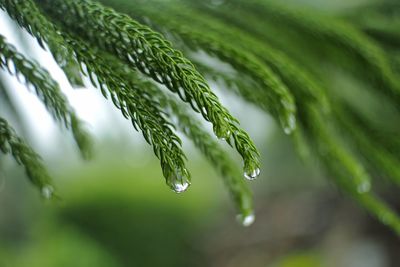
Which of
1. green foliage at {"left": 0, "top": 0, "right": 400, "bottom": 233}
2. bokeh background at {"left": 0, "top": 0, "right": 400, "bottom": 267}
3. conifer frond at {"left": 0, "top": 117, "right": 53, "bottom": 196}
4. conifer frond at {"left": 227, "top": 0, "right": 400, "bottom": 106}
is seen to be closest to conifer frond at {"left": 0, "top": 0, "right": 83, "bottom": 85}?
green foliage at {"left": 0, "top": 0, "right": 400, "bottom": 233}

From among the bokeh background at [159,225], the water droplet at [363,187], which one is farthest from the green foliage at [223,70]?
the bokeh background at [159,225]

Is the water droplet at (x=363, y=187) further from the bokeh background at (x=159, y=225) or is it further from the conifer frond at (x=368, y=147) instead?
the bokeh background at (x=159, y=225)

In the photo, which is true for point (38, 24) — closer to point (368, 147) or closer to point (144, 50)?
point (144, 50)

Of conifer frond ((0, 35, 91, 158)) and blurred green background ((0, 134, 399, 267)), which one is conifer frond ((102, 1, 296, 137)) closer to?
conifer frond ((0, 35, 91, 158))

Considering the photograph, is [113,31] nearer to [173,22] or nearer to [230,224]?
[173,22]

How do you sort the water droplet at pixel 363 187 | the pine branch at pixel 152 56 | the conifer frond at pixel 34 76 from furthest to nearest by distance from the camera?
the water droplet at pixel 363 187 → the conifer frond at pixel 34 76 → the pine branch at pixel 152 56

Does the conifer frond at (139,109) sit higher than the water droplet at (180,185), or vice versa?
the conifer frond at (139,109)
